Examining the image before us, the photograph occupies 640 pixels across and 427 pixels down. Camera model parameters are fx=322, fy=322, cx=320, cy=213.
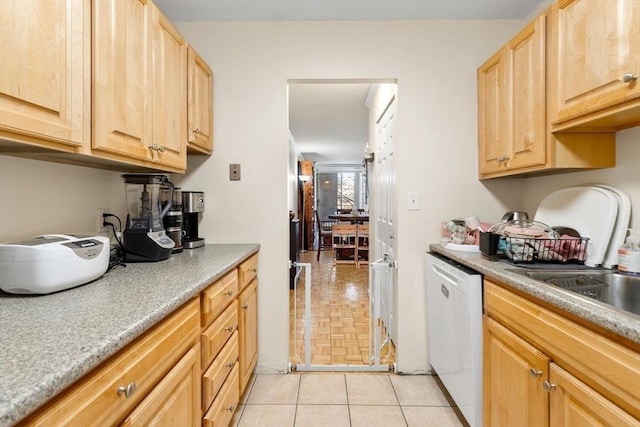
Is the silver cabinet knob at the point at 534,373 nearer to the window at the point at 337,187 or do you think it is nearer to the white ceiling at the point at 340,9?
the white ceiling at the point at 340,9

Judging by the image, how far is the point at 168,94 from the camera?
5.01 feet

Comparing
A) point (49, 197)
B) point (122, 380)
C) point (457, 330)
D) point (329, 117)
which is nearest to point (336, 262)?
point (329, 117)

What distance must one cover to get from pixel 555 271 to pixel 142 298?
5.03ft

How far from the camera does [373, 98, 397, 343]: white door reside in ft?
7.64

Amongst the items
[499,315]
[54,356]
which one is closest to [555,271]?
[499,315]

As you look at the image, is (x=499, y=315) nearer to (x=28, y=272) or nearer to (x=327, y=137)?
(x=28, y=272)

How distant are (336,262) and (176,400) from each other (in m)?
4.94

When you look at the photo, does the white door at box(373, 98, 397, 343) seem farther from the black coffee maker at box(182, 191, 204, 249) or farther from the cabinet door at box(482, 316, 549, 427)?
the black coffee maker at box(182, 191, 204, 249)

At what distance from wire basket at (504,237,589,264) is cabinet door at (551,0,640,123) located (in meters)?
0.53

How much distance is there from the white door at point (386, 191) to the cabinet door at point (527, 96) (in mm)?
711

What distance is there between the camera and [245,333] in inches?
68.3

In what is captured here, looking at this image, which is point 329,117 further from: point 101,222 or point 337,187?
Result: point 337,187

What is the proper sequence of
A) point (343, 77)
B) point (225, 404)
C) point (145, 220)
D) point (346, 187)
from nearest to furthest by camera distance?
point (225, 404) → point (145, 220) → point (343, 77) → point (346, 187)

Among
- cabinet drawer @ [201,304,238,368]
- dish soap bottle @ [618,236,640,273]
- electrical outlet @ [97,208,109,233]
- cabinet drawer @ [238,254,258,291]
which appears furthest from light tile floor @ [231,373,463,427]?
electrical outlet @ [97,208,109,233]
